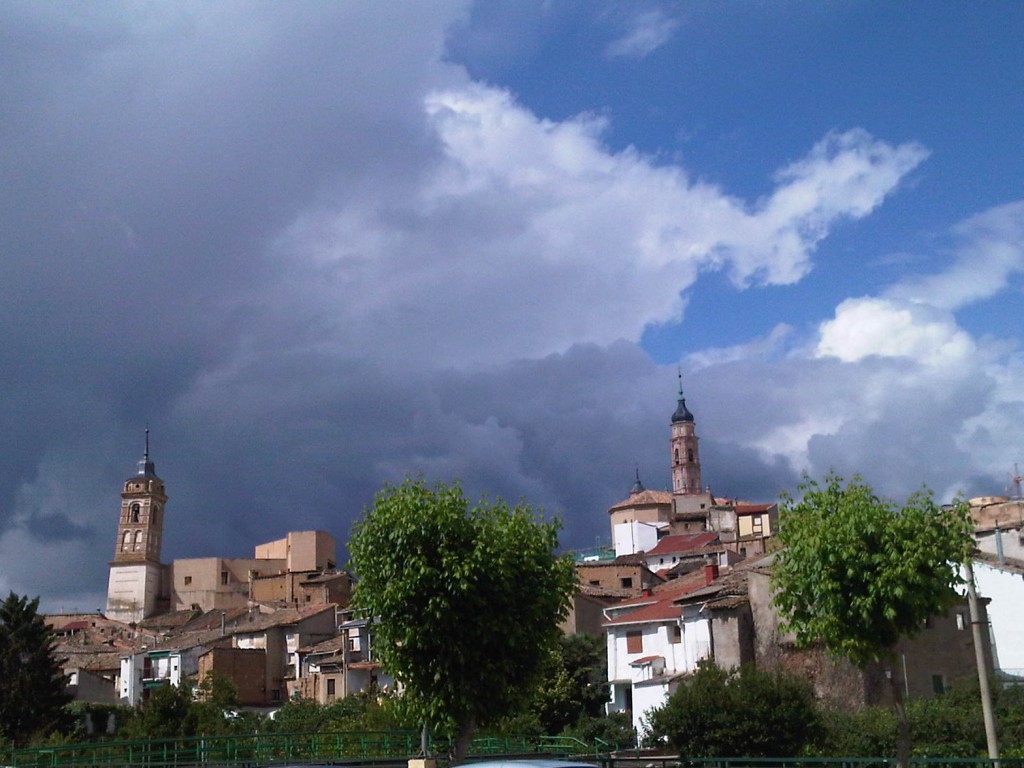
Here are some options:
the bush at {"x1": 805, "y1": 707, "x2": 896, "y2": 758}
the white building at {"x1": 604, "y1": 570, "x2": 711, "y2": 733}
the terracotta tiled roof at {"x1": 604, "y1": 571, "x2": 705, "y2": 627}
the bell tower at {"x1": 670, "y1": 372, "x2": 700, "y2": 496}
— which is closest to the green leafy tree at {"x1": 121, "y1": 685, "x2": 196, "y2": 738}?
the white building at {"x1": 604, "y1": 570, "x2": 711, "y2": 733}

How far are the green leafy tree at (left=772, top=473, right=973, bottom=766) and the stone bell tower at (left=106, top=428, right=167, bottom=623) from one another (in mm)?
123733

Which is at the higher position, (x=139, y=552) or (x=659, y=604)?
(x=139, y=552)

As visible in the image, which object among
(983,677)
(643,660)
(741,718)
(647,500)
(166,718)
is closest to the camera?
(983,677)

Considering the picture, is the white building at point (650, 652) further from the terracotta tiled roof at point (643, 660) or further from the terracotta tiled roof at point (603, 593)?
the terracotta tiled roof at point (603, 593)

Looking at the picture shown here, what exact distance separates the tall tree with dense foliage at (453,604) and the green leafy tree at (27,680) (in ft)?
133

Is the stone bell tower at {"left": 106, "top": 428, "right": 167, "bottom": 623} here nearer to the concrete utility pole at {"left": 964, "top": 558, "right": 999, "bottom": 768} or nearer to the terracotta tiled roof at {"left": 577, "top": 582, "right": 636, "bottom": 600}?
the terracotta tiled roof at {"left": 577, "top": 582, "right": 636, "bottom": 600}

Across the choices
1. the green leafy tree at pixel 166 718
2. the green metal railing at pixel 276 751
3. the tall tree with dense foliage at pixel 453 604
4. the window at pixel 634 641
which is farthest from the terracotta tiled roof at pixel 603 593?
the tall tree with dense foliage at pixel 453 604

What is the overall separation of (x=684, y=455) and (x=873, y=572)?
6127 inches

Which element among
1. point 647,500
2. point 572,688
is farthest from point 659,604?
point 647,500

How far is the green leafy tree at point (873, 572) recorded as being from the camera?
2102cm

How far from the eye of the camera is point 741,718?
33.3m

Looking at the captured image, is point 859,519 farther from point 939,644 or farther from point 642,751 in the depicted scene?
point 939,644

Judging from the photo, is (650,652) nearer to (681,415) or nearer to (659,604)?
(659,604)

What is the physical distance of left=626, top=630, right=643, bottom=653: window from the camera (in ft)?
177
